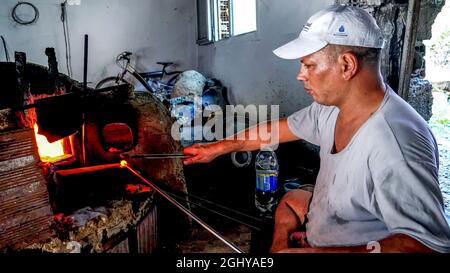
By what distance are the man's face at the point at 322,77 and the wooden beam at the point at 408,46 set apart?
2733mm

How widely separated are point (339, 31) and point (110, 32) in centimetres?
1289

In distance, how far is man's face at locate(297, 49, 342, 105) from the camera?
7.38ft

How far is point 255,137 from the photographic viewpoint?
331cm

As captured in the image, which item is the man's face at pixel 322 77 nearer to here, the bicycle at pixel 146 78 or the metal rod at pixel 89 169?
the metal rod at pixel 89 169

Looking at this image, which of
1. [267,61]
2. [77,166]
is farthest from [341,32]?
[267,61]

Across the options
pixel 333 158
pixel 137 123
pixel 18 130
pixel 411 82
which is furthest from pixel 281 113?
pixel 18 130

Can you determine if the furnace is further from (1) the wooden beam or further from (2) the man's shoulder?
(1) the wooden beam

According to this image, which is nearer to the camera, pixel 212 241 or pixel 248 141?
pixel 248 141

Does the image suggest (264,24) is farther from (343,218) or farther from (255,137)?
(343,218)

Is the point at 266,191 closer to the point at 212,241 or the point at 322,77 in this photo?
the point at 212,241

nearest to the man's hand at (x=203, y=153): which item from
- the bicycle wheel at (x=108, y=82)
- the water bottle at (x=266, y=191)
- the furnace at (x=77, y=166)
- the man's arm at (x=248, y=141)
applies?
the man's arm at (x=248, y=141)

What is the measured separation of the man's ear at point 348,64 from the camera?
7.07 feet

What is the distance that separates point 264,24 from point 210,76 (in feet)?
16.1

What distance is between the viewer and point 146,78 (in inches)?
543
